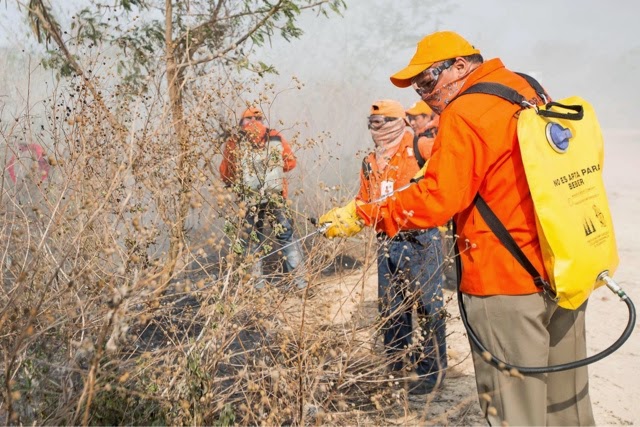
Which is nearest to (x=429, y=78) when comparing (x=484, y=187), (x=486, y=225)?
(x=484, y=187)

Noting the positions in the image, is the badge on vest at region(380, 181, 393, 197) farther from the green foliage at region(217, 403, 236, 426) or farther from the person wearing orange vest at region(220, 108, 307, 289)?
→ the green foliage at region(217, 403, 236, 426)

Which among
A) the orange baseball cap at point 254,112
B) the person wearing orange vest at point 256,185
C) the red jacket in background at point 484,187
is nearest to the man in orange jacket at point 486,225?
the red jacket in background at point 484,187

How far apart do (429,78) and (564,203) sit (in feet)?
2.41

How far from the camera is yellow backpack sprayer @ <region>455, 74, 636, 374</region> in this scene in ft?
7.30

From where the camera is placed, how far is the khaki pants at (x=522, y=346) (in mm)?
2395

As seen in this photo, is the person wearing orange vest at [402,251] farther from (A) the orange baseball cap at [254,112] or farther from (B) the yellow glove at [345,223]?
(B) the yellow glove at [345,223]

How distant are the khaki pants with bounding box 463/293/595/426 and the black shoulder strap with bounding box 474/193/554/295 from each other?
0.07 metres

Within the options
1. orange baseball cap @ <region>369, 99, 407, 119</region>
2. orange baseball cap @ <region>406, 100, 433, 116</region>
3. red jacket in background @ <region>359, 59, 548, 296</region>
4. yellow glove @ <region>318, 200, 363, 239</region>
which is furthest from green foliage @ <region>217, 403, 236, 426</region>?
orange baseball cap @ <region>406, 100, 433, 116</region>

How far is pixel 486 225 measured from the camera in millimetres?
2377

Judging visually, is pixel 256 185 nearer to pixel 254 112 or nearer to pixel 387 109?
pixel 254 112

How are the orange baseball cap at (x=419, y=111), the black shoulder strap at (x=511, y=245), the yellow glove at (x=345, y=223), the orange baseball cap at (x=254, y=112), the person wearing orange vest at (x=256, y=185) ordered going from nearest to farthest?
the black shoulder strap at (x=511, y=245) → the yellow glove at (x=345, y=223) → the person wearing orange vest at (x=256, y=185) → the orange baseball cap at (x=254, y=112) → the orange baseball cap at (x=419, y=111)

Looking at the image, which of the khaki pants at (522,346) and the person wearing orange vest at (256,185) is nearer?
the khaki pants at (522,346)

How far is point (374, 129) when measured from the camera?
4.00 metres

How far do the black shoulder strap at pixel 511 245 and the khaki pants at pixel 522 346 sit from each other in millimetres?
67
